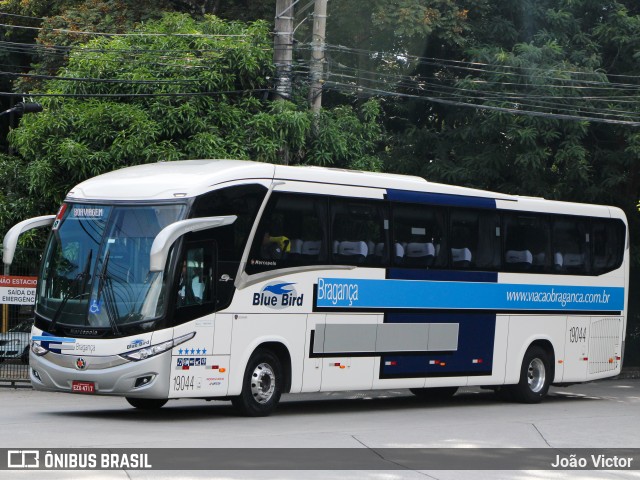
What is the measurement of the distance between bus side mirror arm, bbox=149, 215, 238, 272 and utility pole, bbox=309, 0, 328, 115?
29.0ft

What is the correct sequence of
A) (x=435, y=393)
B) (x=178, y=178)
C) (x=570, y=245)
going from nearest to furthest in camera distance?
1. (x=178, y=178)
2. (x=570, y=245)
3. (x=435, y=393)

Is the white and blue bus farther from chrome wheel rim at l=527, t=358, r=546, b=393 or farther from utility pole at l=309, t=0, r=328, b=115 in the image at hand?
utility pole at l=309, t=0, r=328, b=115

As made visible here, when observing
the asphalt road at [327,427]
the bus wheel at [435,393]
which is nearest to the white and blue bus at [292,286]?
the asphalt road at [327,427]

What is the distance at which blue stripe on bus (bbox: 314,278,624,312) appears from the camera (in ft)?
59.0

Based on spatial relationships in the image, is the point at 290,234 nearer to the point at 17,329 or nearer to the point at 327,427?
the point at 327,427

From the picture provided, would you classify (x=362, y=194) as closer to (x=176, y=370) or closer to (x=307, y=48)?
(x=176, y=370)

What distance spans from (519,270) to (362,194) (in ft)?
13.7

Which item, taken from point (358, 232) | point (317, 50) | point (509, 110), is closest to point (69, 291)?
point (358, 232)

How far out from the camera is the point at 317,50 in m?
24.5

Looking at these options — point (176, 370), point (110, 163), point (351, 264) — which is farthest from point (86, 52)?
point (176, 370)

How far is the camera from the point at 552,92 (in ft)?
88.4

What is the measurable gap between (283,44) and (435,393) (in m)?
7.50

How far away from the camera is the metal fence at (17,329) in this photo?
77.4ft

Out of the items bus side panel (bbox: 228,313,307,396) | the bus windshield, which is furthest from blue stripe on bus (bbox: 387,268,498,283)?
the bus windshield
